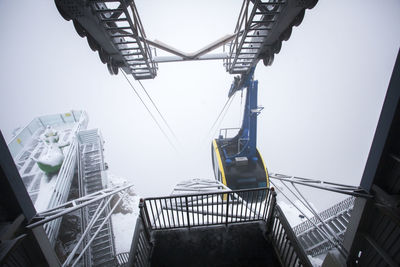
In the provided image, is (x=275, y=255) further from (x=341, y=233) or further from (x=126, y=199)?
(x=126, y=199)

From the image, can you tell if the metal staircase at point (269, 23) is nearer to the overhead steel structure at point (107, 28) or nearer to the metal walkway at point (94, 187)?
the overhead steel structure at point (107, 28)

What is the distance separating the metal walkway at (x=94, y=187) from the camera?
23.8 feet

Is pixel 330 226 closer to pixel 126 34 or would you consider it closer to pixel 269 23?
pixel 269 23

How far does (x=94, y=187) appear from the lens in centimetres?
922

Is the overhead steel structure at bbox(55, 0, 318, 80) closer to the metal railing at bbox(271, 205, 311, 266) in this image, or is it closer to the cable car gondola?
the cable car gondola

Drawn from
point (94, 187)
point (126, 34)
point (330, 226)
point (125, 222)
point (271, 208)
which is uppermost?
point (126, 34)

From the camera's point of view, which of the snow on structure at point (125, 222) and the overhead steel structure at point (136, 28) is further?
the snow on structure at point (125, 222)

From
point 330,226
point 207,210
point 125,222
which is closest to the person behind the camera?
point 207,210

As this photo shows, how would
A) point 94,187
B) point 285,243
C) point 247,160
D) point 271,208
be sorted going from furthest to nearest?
point 247,160
point 94,187
point 271,208
point 285,243

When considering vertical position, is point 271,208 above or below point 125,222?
above

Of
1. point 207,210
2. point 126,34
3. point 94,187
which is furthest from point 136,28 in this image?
point 94,187

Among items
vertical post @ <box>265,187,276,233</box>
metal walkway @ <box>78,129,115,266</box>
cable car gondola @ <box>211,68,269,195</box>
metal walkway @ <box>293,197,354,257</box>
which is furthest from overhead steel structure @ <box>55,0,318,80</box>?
metal walkway @ <box>293,197,354,257</box>

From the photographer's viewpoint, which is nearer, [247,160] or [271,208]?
[271,208]

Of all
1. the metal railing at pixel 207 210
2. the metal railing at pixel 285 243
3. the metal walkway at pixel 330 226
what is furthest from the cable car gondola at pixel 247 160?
the metal railing at pixel 285 243
